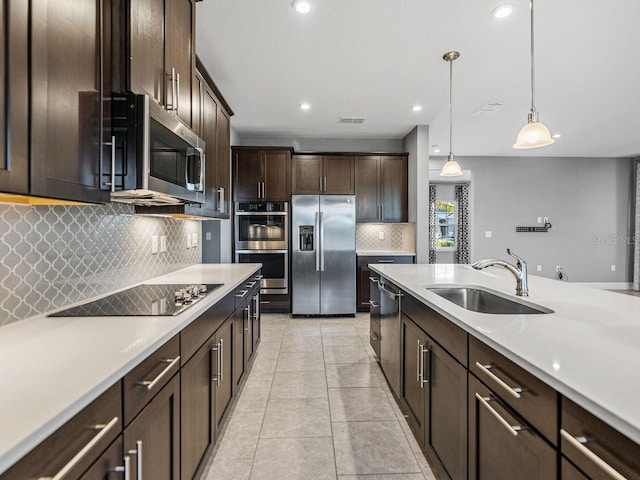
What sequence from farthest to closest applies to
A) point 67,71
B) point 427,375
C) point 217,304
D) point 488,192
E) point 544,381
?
point 488,192, point 217,304, point 427,375, point 67,71, point 544,381

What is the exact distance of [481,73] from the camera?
10.4ft

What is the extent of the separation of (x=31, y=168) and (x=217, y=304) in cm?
108

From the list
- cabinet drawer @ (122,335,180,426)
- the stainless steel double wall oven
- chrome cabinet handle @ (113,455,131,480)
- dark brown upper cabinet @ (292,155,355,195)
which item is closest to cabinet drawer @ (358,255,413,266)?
dark brown upper cabinet @ (292,155,355,195)

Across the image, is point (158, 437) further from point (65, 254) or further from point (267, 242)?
point (267, 242)

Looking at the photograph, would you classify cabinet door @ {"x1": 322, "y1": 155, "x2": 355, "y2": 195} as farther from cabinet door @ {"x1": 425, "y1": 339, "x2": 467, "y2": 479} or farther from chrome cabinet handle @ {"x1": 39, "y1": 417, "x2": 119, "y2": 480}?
chrome cabinet handle @ {"x1": 39, "y1": 417, "x2": 119, "y2": 480}

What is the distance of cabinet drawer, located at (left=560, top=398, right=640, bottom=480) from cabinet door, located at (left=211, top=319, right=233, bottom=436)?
149cm

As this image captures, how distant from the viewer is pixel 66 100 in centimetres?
106

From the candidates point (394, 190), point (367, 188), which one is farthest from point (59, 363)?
point (394, 190)

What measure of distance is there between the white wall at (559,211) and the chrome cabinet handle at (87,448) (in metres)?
7.00

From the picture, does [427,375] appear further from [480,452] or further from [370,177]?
[370,177]

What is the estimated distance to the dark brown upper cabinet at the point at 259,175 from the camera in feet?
16.1

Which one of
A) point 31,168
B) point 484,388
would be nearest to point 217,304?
point 31,168

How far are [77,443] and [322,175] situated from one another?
4549 mm

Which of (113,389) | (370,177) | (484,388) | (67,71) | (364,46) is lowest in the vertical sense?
(484,388)
